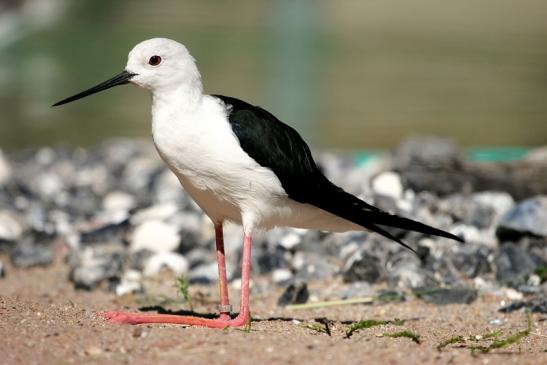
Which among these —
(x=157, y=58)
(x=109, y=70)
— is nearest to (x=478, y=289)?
(x=157, y=58)

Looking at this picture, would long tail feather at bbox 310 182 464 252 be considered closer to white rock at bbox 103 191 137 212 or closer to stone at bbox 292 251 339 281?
stone at bbox 292 251 339 281

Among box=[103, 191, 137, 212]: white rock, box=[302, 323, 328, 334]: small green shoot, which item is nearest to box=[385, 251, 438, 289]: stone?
box=[302, 323, 328, 334]: small green shoot

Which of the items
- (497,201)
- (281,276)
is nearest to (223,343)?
(281,276)

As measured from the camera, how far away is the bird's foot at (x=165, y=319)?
3.66 meters

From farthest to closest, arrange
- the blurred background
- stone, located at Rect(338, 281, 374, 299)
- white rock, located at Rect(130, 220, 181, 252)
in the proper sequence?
the blurred background, white rock, located at Rect(130, 220, 181, 252), stone, located at Rect(338, 281, 374, 299)

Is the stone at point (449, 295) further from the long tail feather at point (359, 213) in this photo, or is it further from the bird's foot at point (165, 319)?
the bird's foot at point (165, 319)

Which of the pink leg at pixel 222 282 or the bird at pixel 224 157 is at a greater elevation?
the bird at pixel 224 157

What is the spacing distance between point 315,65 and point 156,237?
8638 millimetres

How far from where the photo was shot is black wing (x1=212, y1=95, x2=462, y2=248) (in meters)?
3.92

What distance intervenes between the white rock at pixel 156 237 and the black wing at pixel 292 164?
5.97 feet

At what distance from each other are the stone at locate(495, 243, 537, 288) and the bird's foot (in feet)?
5.85

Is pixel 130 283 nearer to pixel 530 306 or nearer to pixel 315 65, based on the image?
pixel 530 306

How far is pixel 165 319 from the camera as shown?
12.3ft

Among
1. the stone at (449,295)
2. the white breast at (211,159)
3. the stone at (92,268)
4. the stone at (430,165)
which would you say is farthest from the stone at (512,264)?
the stone at (92,268)
